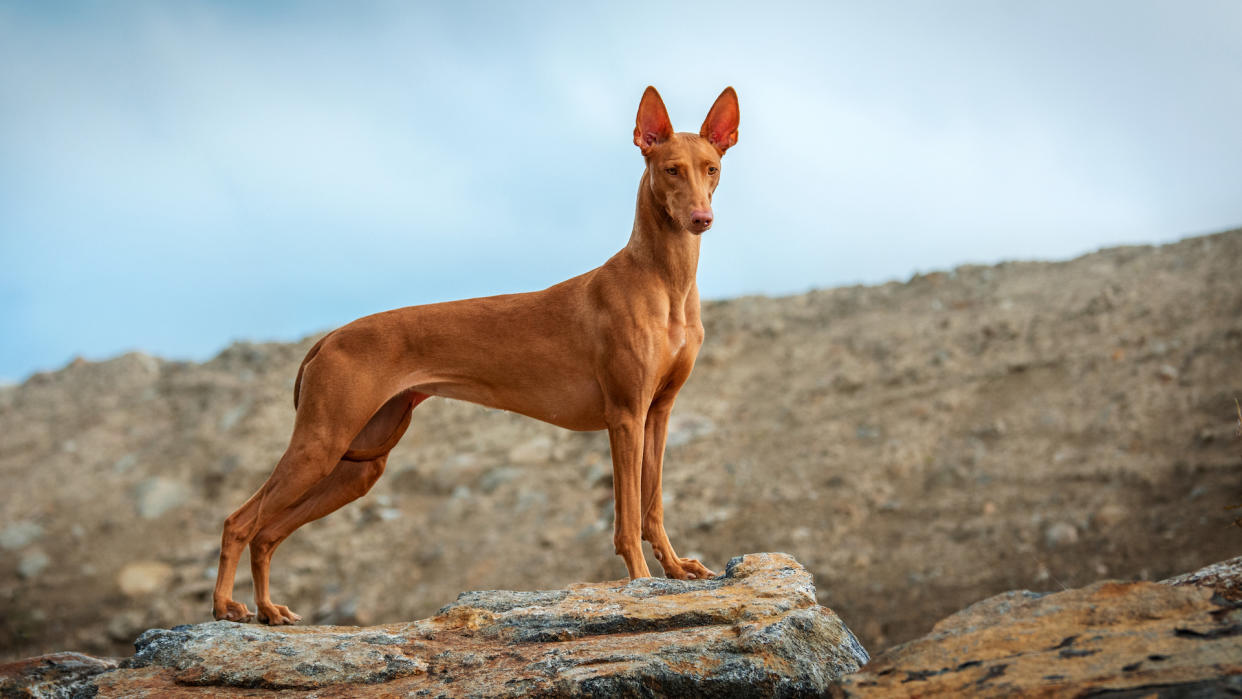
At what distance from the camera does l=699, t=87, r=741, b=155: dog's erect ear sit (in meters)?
6.40

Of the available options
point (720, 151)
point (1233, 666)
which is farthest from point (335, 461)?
point (1233, 666)

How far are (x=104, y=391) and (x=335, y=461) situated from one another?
17.2 meters

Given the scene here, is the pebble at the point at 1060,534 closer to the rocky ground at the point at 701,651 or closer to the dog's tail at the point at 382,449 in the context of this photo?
Answer: the rocky ground at the point at 701,651

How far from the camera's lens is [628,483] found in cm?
609

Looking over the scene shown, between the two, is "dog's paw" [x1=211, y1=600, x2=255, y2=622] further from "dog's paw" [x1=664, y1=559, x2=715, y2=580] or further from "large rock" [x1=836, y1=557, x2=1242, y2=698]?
"large rock" [x1=836, y1=557, x2=1242, y2=698]

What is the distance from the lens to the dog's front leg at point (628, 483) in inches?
240

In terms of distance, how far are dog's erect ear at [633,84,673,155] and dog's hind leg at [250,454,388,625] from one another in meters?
2.75

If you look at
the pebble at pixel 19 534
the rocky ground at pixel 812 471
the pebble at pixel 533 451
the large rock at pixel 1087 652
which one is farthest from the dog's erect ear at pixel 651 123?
the pebble at pixel 19 534

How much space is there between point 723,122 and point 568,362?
1.86m

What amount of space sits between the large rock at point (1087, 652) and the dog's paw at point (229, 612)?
4.21 m

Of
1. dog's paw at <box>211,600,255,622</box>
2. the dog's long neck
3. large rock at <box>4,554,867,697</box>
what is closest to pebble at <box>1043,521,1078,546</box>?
large rock at <box>4,554,867,697</box>

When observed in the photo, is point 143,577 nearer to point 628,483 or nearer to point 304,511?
point 304,511

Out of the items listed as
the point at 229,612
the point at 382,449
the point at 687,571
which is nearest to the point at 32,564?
the point at 229,612

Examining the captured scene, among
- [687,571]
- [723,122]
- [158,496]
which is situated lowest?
[687,571]
